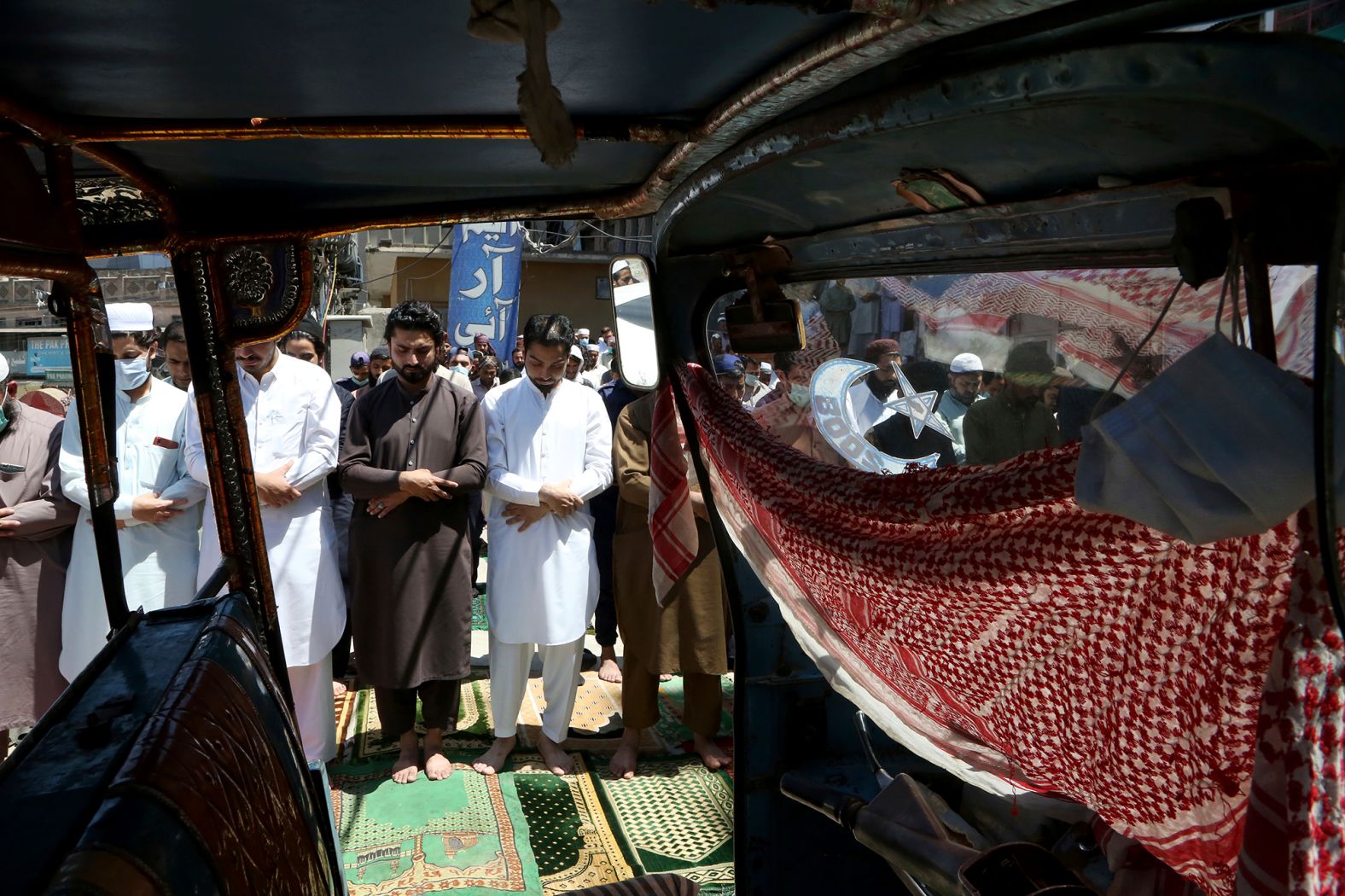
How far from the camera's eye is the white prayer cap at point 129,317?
4.48m

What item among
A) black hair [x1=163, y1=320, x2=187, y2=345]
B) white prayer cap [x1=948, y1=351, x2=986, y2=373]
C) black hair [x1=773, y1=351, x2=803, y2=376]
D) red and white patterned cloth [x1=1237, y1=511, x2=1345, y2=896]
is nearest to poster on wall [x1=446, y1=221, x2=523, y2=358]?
black hair [x1=163, y1=320, x2=187, y2=345]

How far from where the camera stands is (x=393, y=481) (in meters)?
4.27

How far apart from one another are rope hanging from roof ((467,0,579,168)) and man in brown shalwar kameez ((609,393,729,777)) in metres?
3.46

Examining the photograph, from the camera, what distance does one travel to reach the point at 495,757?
4480 millimetres

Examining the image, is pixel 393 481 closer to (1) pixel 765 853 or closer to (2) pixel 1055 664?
(1) pixel 765 853

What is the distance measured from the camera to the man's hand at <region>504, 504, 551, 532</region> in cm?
461

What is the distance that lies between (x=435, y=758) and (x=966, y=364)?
3555mm

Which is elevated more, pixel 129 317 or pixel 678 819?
pixel 129 317

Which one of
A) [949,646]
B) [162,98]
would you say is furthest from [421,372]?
[949,646]

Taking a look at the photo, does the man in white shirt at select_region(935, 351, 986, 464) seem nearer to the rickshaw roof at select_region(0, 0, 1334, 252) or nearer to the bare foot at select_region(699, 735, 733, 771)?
the rickshaw roof at select_region(0, 0, 1334, 252)

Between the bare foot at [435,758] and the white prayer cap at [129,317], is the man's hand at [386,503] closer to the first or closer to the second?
the bare foot at [435,758]

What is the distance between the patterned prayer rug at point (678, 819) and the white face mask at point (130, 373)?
9.14ft

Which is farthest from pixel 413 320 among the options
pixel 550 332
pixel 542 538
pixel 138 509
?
pixel 138 509

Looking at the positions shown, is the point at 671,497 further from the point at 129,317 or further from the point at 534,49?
the point at 129,317
